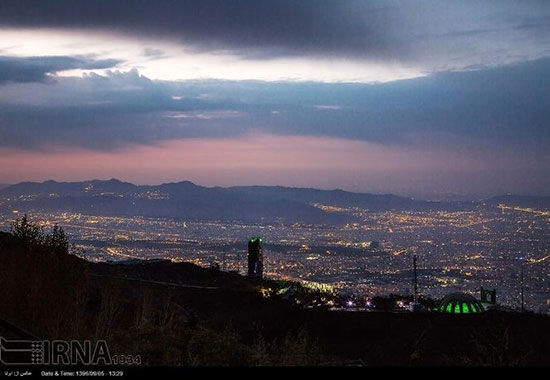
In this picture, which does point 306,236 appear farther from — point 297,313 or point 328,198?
point 297,313

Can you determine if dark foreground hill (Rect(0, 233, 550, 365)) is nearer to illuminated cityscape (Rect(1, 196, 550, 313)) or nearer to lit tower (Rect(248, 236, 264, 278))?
lit tower (Rect(248, 236, 264, 278))

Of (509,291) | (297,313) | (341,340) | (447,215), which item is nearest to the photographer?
(341,340)

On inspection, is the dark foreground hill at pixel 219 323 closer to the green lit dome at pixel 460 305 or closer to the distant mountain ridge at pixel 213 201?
the green lit dome at pixel 460 305

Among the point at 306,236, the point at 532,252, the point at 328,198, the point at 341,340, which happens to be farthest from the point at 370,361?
the point at 328,198

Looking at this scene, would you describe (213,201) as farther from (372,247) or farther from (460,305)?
(460,305)

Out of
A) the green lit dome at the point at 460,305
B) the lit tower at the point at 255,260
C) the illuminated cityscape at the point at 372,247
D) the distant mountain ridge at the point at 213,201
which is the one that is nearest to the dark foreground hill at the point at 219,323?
the green lit dome at the point at 460,305

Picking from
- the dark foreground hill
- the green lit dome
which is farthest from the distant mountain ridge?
the green lit dome
